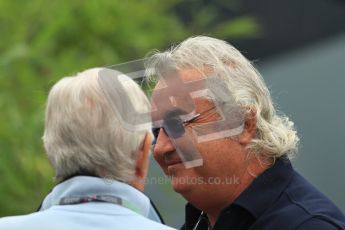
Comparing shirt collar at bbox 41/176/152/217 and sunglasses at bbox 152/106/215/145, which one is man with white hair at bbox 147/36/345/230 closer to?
sunglasses at bbox 152/106/215/145

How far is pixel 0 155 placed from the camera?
4938 millimetres

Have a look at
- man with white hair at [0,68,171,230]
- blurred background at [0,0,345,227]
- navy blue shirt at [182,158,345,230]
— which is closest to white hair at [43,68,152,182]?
man with white hair at [0,68,171,230]

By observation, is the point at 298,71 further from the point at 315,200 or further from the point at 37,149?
the point at 315,200

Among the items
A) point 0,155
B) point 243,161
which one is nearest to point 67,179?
point 243,161

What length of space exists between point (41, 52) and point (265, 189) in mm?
2798

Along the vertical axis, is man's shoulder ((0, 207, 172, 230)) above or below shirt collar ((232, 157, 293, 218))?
above

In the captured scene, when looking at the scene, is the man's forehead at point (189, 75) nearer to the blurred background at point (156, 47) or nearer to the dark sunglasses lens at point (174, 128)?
the dark sunglasses lens at point (174, 128)

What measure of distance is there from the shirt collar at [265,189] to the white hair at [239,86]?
55mm

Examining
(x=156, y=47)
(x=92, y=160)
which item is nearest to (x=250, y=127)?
(x=92, y=160)

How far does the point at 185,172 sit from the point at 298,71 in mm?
5687

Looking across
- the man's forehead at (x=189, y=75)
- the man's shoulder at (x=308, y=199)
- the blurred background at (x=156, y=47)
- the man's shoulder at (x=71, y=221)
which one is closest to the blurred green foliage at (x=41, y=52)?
the blurred background at (x=156, y=47)

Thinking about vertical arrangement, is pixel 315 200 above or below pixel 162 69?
below

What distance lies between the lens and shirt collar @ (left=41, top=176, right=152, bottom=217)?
2.47 m

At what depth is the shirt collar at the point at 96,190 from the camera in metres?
2.47
